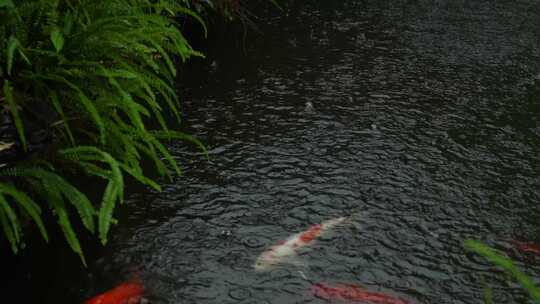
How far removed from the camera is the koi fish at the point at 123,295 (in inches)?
126

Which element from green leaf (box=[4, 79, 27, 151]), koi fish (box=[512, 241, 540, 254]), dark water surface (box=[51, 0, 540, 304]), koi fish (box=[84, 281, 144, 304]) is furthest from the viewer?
koi fish (box=[512, 241, 540, 254])

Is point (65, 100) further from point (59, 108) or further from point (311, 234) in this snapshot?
point (311, 234)

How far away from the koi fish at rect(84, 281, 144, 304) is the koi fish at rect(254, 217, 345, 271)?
A: 712 millimetres

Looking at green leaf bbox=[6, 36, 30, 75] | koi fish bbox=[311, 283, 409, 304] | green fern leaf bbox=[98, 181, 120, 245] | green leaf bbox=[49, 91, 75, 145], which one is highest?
green leaf bbox=[6, 36, 30, 75]

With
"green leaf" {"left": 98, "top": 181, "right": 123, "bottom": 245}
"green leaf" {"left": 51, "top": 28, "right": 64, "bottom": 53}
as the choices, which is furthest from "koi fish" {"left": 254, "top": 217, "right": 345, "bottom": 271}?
"green leaf" {"left": 51, "top": 28, "right": 64, "bottom": 53}

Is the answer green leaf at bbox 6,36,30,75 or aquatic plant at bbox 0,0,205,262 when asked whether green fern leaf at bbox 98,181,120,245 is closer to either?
aquatic plant at bbox 0,0,205,262

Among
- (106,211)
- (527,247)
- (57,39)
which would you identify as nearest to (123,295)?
(106,211)

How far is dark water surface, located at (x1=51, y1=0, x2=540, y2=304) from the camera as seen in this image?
11.5 ft

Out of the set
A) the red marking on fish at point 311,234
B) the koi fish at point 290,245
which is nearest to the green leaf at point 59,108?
the koi fish at point 290,245

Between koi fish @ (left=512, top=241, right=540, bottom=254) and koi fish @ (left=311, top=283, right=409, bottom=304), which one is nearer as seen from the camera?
koi fish @ (left=311, top=283, right=409, bottom=304)

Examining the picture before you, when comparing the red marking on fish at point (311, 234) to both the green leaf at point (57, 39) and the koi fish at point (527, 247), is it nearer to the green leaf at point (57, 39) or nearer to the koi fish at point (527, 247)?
the koi fish at point (527, 247)

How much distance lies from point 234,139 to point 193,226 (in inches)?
54.5

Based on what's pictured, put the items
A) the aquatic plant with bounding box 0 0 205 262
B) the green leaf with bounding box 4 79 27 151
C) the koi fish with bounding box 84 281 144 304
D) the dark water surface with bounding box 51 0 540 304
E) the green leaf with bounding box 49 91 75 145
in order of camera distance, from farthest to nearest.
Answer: the dark water surface with bounding box 51 0 540 304 → the koi fish with bounding box 84 281 144 304 → the green leaf with bounding box 49 91 75 145 → the aquatic plant with bounding box 0 0 205 262 → the green leaf with bounding box 4 79 27 151

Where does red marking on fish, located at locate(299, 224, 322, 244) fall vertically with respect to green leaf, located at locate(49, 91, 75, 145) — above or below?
below
